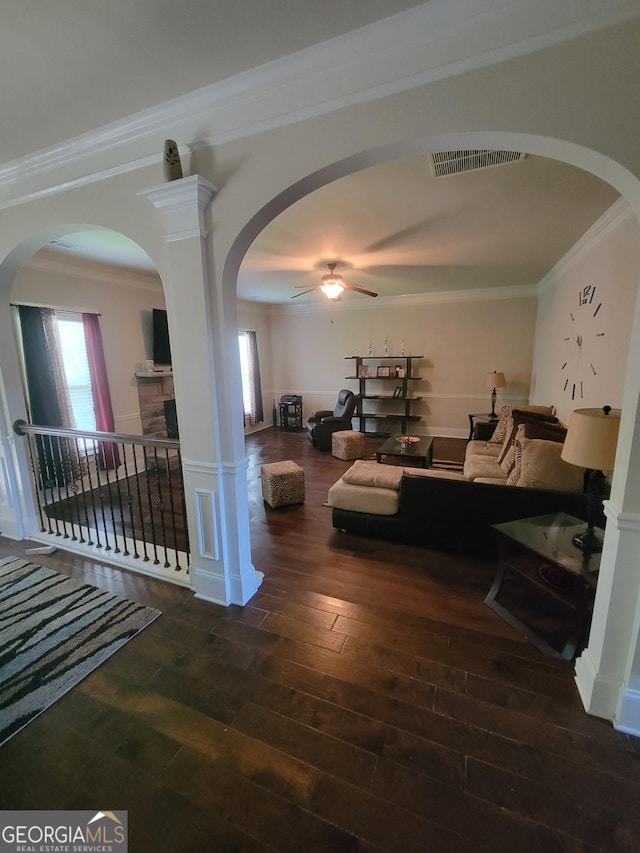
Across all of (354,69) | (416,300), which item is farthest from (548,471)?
(416,300)

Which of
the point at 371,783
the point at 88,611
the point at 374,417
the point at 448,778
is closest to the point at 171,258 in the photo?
the point at 88,611

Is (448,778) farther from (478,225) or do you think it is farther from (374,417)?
(374,417)

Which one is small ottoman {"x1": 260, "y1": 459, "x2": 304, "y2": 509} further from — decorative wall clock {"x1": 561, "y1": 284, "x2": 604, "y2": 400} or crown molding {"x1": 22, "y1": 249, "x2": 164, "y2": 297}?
crown molding {"x1": 22, "y1": 249, "x2": 164, "y2": 297}

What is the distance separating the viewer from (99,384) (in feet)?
14.1

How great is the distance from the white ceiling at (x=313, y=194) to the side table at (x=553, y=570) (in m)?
2.25

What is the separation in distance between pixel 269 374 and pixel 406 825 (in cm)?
738

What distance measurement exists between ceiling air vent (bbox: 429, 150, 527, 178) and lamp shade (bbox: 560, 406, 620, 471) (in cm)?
158

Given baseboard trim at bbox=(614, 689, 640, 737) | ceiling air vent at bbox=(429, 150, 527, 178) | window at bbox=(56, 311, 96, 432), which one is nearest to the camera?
baseboard trim at bbox=(614, 689, 640, 737)

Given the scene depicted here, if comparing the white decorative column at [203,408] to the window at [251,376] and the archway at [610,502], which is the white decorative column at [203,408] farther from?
the window at [251,376]

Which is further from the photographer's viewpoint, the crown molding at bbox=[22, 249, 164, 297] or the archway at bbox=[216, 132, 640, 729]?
the crown molding at bbox=[22, 249, 164, 297]

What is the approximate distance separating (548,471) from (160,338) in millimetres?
5025

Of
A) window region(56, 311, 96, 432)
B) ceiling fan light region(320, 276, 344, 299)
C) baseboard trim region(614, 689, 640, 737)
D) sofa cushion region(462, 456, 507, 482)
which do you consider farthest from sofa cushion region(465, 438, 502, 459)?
window region(56, 311, 96, 432)

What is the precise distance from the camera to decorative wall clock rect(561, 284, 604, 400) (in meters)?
3.03

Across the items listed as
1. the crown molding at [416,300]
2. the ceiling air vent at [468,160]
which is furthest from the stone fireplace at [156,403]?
the ceiling air vent at [468,160]
